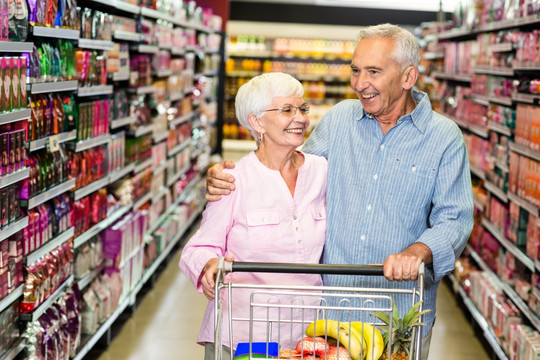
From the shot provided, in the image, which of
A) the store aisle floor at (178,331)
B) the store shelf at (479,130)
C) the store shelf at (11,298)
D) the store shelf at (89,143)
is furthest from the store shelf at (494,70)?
the store shelf at (11,298)

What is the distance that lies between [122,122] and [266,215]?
3031 mm

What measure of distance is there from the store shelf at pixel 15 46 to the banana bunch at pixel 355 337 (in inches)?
68.9

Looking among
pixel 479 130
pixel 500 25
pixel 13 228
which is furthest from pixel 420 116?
pixel 479 130

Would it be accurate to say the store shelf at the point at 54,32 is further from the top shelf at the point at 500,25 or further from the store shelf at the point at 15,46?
the top shelf at the point at 500,25

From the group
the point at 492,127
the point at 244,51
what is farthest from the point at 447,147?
the point at 244,51

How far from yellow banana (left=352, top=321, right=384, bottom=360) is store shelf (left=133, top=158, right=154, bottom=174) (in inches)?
155

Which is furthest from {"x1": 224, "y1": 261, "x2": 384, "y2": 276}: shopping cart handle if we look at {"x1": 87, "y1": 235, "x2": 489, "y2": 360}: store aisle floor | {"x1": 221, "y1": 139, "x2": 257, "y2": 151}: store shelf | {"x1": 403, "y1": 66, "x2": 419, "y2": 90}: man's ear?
{"x1": 221, "y1": 139, "x2": 257, "y2": 151}: store shelf

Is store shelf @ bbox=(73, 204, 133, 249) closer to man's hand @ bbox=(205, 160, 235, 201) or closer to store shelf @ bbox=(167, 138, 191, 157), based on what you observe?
store shelf @ bbox=(167, 138, 191, 157)

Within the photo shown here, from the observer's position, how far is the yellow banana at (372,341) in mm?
2184

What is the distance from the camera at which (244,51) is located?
15773 mm

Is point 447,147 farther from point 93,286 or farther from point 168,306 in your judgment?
point 168,306

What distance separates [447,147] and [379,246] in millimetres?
420

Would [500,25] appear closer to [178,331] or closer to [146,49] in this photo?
[146,49]

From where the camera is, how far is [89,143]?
465cm
